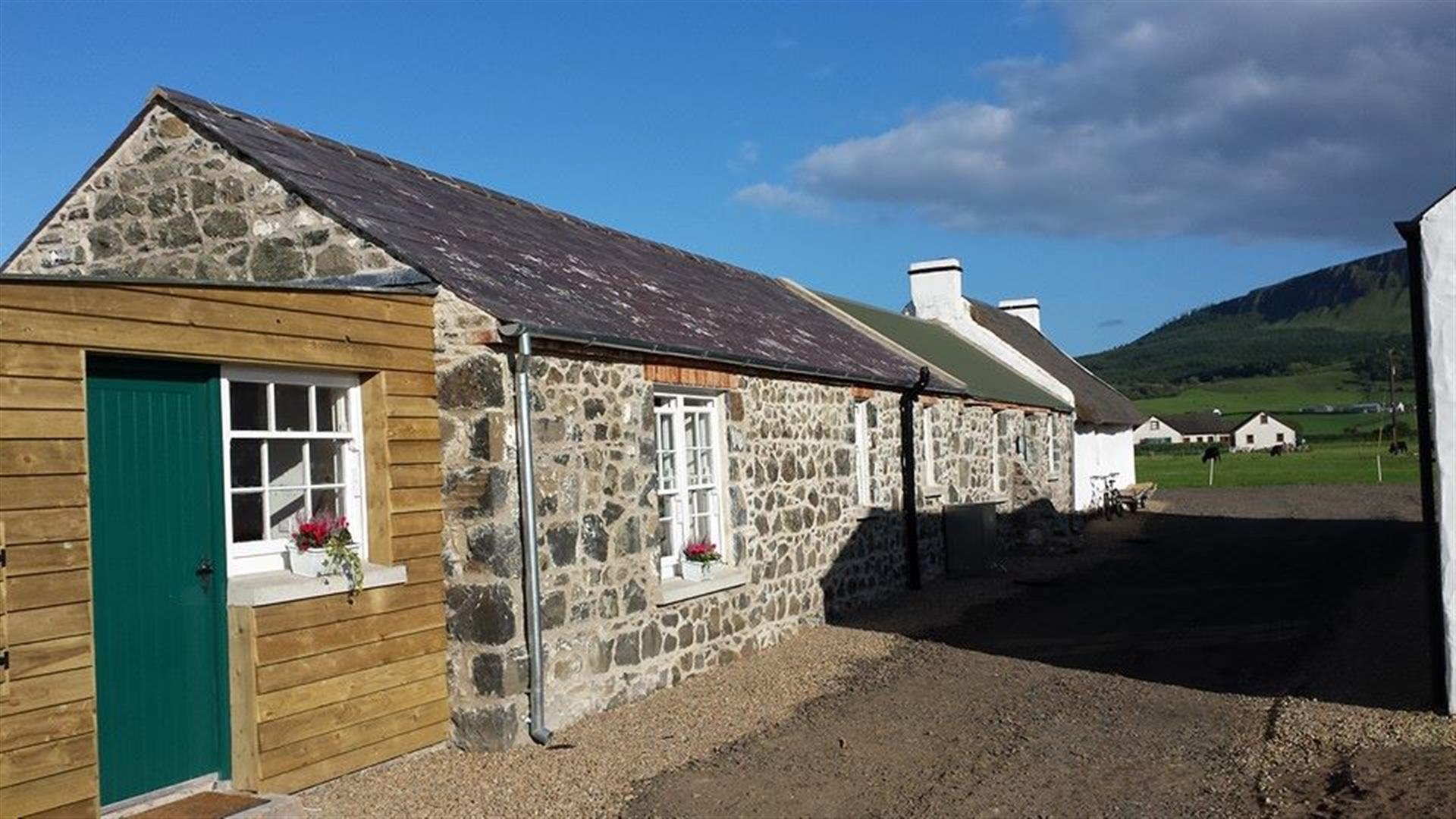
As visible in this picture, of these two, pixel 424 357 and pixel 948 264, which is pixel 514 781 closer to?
pixel 424 357

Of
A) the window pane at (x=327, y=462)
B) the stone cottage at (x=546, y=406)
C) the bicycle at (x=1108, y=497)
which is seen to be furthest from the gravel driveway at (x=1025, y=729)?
the bicycle at (x=1108, y=497)

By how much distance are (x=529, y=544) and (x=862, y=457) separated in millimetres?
7704

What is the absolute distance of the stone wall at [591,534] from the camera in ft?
27.9

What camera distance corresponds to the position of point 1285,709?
898cm

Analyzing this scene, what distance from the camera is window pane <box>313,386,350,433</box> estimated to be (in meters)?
8.13

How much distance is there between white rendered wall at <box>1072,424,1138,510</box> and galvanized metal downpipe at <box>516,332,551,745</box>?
20.2 m

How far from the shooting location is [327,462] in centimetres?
819

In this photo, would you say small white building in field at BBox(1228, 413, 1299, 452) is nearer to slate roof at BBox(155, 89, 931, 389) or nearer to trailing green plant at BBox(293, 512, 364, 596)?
slate roof at BBox(155, 89, 931, 389)

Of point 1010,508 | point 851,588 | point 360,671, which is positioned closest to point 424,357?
point 360,671

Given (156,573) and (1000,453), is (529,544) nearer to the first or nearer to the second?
(156,573)

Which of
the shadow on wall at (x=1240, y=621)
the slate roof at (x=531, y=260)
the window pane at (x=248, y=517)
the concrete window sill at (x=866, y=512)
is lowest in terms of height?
the shadow on wall at (x=1240, y=621)

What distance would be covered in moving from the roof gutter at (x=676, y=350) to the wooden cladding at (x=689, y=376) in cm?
11

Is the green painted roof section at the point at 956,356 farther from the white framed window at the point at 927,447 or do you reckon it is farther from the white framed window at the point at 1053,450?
the white framed window at the point at 927,447

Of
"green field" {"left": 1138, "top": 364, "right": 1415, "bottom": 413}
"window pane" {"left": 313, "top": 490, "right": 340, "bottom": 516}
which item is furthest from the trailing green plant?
"green field" {"left": 1138, "top": 364, "right": 1415, "bottom": 413}
